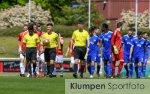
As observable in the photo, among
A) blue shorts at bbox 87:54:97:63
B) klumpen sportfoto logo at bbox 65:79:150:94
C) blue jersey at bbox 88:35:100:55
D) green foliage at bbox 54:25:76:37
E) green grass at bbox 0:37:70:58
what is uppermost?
klumpen sportfoto logo at bbox 65:79:150:94

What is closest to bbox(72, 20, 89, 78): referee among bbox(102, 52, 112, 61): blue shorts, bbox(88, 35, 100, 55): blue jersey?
bbox(88, 35, 100, 55): blue jersey

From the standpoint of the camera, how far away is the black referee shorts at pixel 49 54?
3133cm

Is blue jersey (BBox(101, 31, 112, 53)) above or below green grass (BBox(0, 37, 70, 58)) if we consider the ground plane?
above

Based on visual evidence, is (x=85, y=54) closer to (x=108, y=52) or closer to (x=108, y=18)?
(x=108, y=52)

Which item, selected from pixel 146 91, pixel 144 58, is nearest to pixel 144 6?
pixel 144 58

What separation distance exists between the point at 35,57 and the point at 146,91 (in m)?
13.8

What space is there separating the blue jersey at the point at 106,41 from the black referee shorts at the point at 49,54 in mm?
1968

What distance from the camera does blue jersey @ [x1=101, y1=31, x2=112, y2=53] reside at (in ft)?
103

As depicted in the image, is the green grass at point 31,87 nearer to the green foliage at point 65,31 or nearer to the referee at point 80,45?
the referee at point 80,45

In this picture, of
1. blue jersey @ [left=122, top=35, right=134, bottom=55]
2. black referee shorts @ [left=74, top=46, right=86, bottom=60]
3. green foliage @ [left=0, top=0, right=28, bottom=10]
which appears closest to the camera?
black referee shorts @ [left=74, top=46, right=86, bottom=60]

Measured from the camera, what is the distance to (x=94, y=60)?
103 feet

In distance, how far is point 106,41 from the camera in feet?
103

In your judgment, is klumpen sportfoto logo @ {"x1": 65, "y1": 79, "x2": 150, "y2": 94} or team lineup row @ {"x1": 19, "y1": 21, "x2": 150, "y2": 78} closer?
klumpen sportfoto logo @ {"x1": 65, "y1": 79, "x2": 150, "y2": 94}

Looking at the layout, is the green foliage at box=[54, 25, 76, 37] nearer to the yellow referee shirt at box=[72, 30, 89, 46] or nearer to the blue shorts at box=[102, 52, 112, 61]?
the blue shorts at box=[102, 52, 112, 61]
